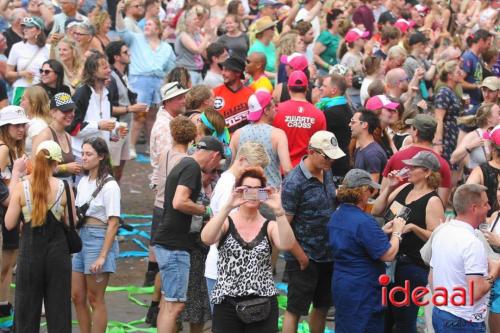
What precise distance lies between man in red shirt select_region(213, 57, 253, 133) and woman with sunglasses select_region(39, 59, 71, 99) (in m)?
1.79

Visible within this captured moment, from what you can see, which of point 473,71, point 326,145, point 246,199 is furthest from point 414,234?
point 473,71

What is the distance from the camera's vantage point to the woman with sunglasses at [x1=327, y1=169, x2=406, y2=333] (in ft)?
25.5

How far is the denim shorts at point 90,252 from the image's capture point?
8.62 meters

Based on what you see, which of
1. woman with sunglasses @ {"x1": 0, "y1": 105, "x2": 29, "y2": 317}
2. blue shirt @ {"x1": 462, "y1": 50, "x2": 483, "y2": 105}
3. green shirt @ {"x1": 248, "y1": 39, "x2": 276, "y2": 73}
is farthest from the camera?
blue shirt @ {"x1": 462, "y1": 50, "x2": 483, "y2": 105}

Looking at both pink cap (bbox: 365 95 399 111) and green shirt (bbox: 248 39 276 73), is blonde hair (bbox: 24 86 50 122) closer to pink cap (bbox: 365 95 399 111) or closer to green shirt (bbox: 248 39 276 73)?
pink cap (bbox: 365 95 399 111)

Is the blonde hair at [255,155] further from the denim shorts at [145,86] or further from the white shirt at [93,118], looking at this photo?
the denim shorts at [145,86]

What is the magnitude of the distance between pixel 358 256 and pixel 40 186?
2607 millimetres

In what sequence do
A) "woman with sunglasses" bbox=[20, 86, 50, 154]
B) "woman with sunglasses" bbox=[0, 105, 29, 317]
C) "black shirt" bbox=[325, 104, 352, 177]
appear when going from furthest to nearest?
"black shirt" bbox=[325, 104, 352, 177]
"woman with sunglasses" bbox=[20, 86, 50, 154]
"woman with sunglasses" bbox=[0, 105, 29, 317]

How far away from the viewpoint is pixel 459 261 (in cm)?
711

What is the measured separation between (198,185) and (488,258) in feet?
8.06

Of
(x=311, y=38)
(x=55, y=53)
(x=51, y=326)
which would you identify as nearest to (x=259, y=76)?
(x=55, y=53)

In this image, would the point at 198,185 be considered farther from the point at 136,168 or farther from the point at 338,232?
the point at 136,168

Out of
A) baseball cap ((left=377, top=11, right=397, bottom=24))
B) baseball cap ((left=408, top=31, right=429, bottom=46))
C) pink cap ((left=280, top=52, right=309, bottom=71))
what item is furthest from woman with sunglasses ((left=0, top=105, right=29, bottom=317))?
baseball cap ((left=377, top=11, right=397, bottom=24))

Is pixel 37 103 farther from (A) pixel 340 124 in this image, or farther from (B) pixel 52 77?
(A) pixel 340 124
